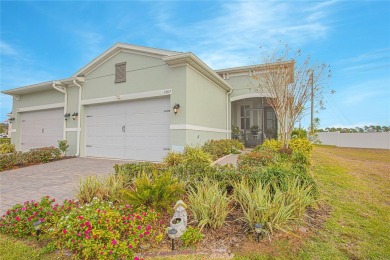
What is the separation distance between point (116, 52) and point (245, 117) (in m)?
9.16

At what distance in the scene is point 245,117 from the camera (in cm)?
1425

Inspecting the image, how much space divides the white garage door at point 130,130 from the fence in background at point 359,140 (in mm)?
20299

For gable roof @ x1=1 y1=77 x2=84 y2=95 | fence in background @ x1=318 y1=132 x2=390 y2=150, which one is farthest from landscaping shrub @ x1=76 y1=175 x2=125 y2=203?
fence in background @ x1=318 y1=132 x2=390 y2=150

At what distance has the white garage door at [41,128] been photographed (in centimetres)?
1190

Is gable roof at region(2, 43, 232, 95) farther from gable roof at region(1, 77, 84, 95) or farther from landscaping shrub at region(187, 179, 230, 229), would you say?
landscaping shrub at region(187, 179, 230, 229)

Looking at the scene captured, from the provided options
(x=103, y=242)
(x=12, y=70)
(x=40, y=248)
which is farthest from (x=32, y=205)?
(x=12, y=70)

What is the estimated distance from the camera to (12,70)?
502 inches

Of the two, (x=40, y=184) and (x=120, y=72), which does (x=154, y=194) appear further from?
(x=120, y=72)

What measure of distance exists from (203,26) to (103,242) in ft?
31.4

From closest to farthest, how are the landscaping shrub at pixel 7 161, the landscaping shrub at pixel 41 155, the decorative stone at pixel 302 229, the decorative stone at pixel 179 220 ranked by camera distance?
the decorative stone at pixel 179 220
the decorative stone at pixel 302 229
the landscaping shrub at pixel 7 161
the landscaping shrub at pixel 41 155

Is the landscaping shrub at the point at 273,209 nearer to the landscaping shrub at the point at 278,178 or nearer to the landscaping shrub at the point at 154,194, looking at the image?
Answer: the landscaping shrub at the point at 278,178

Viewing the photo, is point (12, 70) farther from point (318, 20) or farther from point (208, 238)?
point (318, 20)

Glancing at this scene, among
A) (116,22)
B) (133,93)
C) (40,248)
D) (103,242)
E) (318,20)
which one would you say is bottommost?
(40,248)

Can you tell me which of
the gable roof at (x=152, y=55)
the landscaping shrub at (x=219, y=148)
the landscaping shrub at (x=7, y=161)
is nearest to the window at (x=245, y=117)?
the gable roof at (x=152, y=55)
